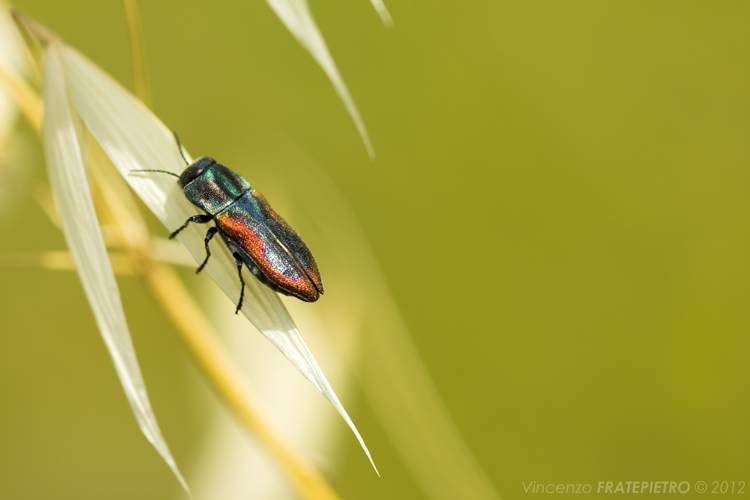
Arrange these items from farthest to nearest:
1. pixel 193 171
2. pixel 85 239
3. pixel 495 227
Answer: pixel 495 227
pixel 193 171
pixel 85 239

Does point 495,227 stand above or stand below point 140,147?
below

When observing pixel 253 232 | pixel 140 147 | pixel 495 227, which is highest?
pixel 140 147

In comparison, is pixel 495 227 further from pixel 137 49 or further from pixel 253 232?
pixel 137 49

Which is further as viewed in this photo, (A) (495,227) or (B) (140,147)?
(A) (495,227)

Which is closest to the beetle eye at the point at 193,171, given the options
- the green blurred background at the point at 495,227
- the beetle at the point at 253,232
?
the beetle at the point at 253,232

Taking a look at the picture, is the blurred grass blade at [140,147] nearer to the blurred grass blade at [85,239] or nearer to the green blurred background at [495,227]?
the blurred grass blade at [85,239]

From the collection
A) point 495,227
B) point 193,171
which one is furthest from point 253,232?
point 495,227

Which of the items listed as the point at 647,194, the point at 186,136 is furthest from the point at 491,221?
the point at 186,136

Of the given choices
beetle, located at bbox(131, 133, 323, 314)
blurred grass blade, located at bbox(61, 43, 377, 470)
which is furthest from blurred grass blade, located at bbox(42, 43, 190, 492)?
beetle, located at bbox(131, 133, 323, 314)
